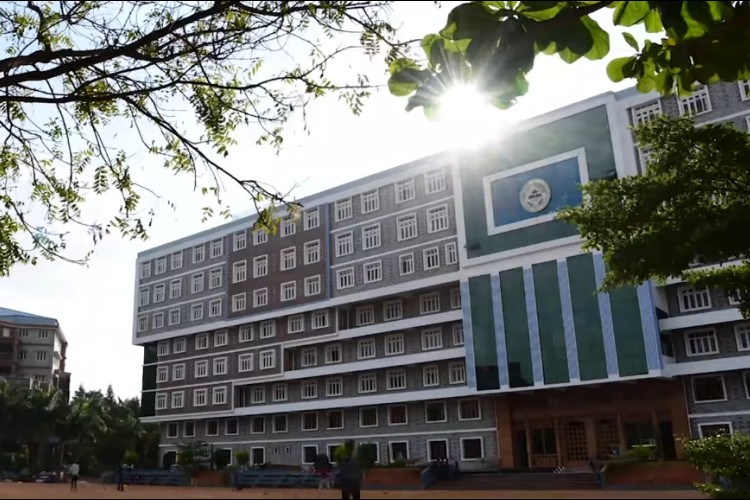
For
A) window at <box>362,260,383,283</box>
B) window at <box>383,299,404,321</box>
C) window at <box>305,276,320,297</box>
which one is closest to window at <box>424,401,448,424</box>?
window at <box>383,299,404,321</box>

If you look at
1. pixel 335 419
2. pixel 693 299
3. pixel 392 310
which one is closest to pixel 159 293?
pixel 335 419

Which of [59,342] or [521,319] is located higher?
[59,342]

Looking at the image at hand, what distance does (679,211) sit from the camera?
7.76 meters

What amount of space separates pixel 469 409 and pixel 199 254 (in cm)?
1984

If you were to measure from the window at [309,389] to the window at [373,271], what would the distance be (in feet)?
20.6

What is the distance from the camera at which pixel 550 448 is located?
92.0ft

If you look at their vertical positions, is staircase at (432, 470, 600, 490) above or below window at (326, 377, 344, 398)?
below

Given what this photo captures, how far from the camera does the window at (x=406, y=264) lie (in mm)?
31766

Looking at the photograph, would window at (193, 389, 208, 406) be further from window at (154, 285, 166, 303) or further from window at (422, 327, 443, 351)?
window at (422, 327, 443, 351)

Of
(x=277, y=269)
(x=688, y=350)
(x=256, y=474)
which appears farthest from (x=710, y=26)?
(x=277, y=269)

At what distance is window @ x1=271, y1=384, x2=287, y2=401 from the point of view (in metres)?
36.6

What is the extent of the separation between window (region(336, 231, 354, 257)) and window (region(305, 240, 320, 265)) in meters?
1.27

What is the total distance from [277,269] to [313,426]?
825 centimetres

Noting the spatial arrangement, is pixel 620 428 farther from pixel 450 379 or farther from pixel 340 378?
pixel 340 378
